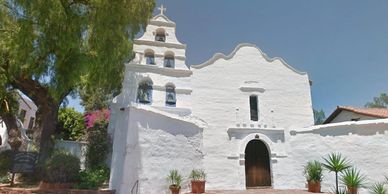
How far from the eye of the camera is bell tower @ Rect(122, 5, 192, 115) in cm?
1461

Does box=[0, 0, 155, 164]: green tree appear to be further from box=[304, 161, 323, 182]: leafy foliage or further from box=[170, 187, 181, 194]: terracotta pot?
box=[304, 161, 323, 182]: leafy foliage

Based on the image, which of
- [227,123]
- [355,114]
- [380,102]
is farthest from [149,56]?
[380,102]

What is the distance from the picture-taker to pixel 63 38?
10672mm

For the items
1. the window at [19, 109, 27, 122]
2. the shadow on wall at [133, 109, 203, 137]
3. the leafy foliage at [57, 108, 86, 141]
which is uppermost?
the window at [19, 109, 27, 122]

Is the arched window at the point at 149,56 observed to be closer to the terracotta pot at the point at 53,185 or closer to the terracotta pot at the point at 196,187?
the terracotta pot at the point at 196,187

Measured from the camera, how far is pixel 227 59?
16438mm

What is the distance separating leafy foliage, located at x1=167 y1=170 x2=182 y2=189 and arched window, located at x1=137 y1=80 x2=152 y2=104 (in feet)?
13.4

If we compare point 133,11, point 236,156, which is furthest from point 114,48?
point 236,156

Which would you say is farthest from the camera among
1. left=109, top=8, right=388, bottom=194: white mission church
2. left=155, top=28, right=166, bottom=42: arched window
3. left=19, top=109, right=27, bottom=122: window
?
left=19, top=109, right=27, bottom=122: window

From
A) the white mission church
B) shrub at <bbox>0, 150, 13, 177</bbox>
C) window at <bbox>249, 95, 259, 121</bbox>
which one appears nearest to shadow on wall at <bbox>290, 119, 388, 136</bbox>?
the white mission church

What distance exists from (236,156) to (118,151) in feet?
19.1

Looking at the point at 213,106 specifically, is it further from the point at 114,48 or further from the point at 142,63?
the point at 114,48

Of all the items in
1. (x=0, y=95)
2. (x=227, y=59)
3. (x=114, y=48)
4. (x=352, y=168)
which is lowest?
(x=352, y=168)

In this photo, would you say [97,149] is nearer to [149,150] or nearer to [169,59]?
[149,150]
